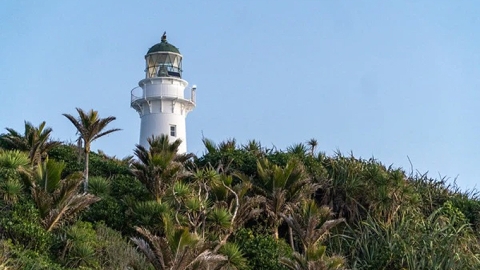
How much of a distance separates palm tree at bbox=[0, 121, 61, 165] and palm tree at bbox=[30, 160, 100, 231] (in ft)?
17.2

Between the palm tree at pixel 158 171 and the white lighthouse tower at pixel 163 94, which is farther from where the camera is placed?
the white lighthouse tower at pixel 163 94

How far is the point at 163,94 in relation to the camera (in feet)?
112

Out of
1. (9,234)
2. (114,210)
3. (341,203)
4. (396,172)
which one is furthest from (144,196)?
(396,172)

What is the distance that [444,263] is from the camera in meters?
18.0

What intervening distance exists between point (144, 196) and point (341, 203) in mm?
6299

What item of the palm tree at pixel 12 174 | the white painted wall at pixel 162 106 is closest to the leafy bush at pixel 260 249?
the palm tree at pixel 12 174

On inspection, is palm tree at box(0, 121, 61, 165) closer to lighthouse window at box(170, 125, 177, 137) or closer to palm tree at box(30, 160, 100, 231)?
palm tree at box(30, 160, 100, 231)

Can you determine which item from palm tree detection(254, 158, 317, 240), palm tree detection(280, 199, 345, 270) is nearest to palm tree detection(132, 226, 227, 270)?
palm tree detection(280, 199, 345, 270)

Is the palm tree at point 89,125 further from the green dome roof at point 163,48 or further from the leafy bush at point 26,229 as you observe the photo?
the green dome roof at point 163,48

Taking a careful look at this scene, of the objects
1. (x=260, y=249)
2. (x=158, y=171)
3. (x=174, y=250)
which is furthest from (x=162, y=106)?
(x=174, y=250)

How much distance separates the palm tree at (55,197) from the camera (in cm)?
1689

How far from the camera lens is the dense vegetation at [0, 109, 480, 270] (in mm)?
16141

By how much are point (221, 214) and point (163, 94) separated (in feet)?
55.3

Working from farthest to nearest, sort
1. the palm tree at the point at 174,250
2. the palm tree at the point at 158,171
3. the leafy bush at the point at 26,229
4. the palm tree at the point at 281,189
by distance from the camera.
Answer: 1. the palm tree at the point at 281,189
2. the palm tree at the point at 158,171
3. the leafy bush at the point at 26,229
4. the palm tree at the point at 174,250
